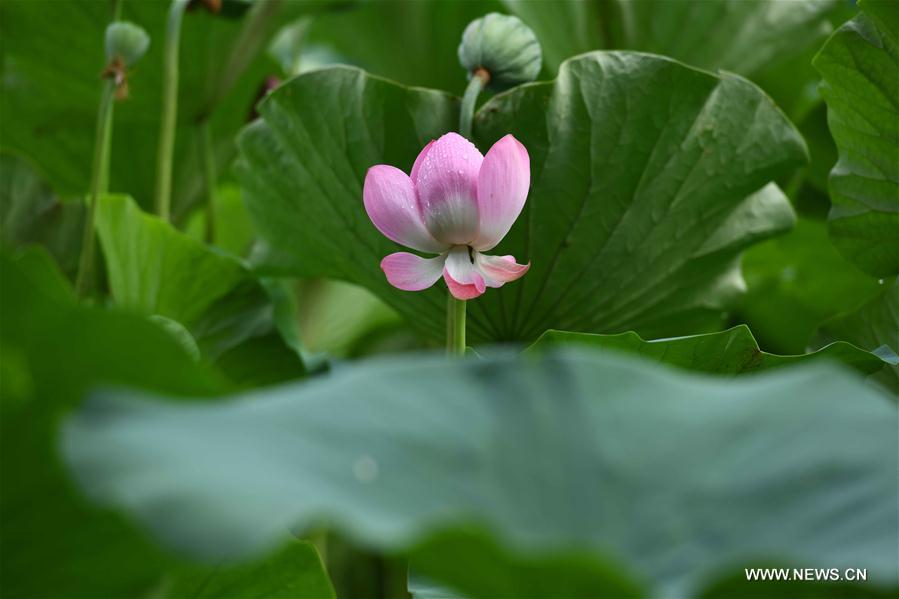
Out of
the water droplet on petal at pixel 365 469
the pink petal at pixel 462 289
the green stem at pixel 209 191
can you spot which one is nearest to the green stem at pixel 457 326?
the pink petal at pixel 462 289

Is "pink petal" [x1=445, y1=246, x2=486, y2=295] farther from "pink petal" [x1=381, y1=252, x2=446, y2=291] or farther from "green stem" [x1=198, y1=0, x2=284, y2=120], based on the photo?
"green stem" [x1=198, y1=0, x2=284, y2=120]

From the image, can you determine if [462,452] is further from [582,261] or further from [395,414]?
[582,261]

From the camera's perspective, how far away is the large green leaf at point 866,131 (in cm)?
69

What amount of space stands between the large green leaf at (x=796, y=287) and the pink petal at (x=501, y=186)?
0.52 meters

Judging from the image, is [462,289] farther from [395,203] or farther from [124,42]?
[124,42]

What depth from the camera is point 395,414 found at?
32 centimetres

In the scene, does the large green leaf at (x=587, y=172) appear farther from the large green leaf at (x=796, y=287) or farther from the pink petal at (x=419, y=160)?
the large green leaf at (x=796, y=287)

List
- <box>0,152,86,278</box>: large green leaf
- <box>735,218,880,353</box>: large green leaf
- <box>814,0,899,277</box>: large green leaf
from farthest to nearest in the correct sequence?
<box>735,218,880,353</box>: large green leaf < <box>0,152,86,278</box>: large green leaf < <box>814,0,899,277</box>: large green leaf

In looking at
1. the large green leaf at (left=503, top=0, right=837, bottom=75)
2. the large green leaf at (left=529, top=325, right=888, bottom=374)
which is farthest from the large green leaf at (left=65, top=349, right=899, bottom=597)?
the large green leaf at (left=503, top=0, right=837, bottom=75)

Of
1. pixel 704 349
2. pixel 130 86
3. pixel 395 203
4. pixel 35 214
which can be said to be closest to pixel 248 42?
pixel 130 86

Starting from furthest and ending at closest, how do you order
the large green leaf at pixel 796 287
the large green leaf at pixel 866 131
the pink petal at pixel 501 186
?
the large green leaf at pixel 796 287 < the large green leaf at pixel 866 131 < the pink petal at pixel 501 186

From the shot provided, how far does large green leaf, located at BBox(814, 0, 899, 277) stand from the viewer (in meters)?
0.69

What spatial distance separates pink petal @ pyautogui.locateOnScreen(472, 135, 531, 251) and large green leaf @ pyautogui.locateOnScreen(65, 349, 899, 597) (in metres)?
0.23

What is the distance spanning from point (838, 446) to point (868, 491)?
0.7 inches
